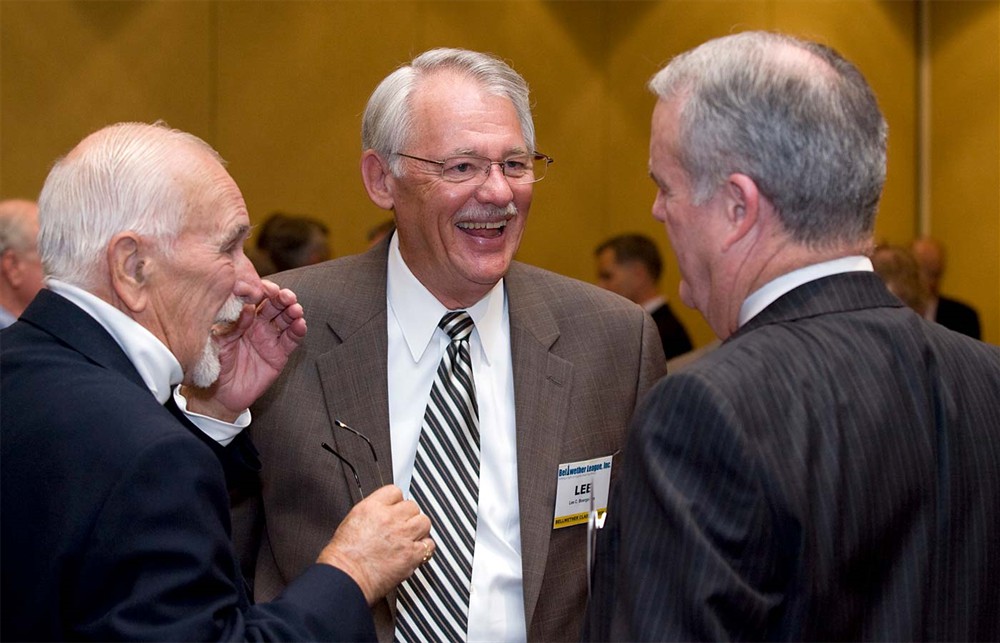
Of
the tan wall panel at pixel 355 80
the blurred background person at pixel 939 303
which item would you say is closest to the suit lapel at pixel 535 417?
the tan wall panel at pixel 355 80

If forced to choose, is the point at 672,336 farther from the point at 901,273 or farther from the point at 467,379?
the point at 467,379

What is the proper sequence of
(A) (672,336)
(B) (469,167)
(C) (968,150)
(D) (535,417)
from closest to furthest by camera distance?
(D) (535,417), (B) (469,167), (A) (672,336), (C) (968,150)

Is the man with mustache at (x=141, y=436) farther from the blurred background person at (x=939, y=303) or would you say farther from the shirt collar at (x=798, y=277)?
the blurred background person at (x=939, y=303)

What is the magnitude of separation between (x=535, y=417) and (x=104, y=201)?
94cm

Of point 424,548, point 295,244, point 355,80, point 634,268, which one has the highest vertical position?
point 355,80

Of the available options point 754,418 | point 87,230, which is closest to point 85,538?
point 87,230

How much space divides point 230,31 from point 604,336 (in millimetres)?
5233

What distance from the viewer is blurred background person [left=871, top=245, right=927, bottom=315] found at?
436cm

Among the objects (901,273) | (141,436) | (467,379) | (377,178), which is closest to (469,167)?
(377,178)

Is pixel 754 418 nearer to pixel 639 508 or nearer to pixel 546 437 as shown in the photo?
pixel 639 508

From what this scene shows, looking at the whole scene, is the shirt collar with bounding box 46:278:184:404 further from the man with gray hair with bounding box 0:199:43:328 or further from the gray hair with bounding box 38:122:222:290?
the man with gray hair with bounding box 0:199:43:328

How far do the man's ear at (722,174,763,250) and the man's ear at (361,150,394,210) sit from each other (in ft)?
3.69

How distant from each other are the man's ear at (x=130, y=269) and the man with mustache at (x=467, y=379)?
540mm

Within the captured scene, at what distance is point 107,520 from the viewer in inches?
58.6
